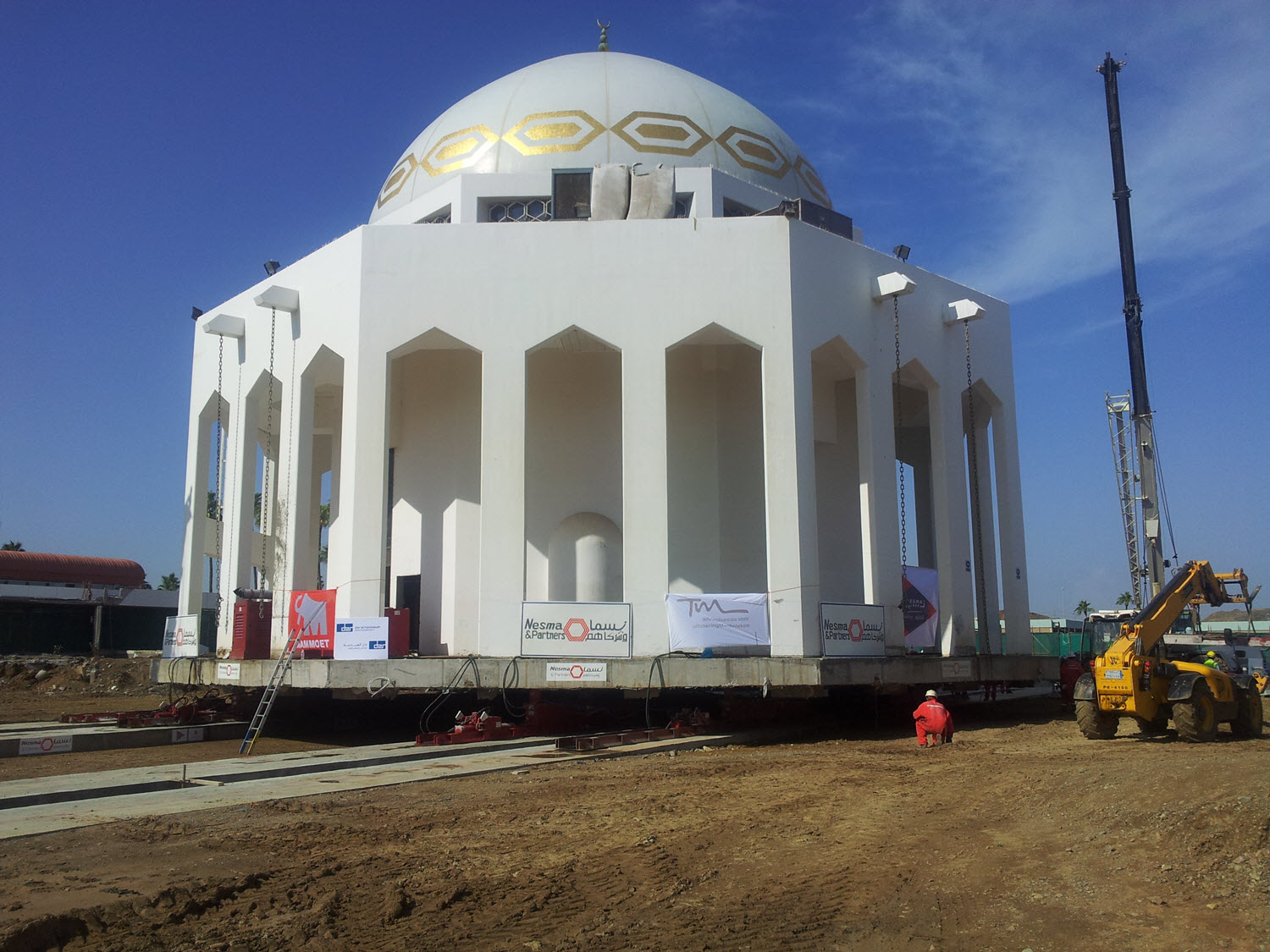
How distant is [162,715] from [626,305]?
11.3 m

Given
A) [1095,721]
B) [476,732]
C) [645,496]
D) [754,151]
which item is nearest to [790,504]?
[645,496]

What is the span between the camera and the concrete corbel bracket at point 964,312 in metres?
21.4

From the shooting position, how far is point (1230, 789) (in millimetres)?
8062

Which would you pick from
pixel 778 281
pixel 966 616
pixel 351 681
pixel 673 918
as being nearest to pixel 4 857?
pixel 673 918

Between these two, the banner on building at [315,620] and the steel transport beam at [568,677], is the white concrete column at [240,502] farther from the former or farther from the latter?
the steel transport beam at [568,677]

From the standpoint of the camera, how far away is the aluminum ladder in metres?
15.0

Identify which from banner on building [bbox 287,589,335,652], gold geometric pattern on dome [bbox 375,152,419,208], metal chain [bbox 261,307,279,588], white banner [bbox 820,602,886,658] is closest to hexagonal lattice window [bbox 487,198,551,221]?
gold geometric pattern on dome [bbox 375,152,419,208]

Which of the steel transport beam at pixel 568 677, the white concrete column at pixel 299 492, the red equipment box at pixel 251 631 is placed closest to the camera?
the steel transport beam at pixel 568 677

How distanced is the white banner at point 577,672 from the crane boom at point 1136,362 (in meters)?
20.6

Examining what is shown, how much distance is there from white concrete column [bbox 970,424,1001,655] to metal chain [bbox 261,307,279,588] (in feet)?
50.3

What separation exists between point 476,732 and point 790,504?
664cm

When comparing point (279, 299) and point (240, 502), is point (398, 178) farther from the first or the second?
point (240, 502)

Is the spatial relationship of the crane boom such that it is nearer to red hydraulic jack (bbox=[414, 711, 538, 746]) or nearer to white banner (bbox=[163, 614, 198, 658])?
red hydraulic jack (bbox=[414, 711, 538, 746])

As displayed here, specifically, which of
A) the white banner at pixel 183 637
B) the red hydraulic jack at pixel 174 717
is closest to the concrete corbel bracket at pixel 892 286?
the red hydraulic jack at pixel 174 717
